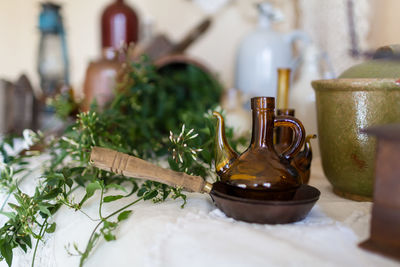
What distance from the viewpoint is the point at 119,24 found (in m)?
1.14

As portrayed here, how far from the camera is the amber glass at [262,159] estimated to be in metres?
0.39

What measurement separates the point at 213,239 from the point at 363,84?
0.25 m

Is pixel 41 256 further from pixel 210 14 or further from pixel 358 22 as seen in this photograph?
pixel 210 14

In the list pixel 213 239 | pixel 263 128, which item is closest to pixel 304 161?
pixel 263 128

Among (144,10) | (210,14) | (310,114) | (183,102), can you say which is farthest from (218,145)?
(144,10)

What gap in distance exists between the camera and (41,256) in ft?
1.48

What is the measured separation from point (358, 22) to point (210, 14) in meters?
0.61

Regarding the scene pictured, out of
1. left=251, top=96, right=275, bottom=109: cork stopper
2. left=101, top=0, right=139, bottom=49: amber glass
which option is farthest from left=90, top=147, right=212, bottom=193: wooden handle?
left=101, top=0, right=139, bottom=49: amber glass

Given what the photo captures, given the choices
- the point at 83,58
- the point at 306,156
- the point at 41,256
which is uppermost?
the point at 83,58

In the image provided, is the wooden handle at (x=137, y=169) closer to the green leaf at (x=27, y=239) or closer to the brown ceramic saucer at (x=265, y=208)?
the brown ceramic saucer at (x=265, y=208)

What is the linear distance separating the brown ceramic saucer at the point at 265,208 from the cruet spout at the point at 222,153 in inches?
2.0

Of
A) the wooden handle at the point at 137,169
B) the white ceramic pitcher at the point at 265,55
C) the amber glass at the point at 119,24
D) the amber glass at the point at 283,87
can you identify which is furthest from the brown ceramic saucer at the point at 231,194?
the amber glass at the point at 119,24

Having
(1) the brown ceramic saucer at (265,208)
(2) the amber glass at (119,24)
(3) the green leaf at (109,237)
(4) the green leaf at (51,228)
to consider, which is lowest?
(4) the green leaf at (51,228)

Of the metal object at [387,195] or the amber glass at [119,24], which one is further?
the amber glass at [119,24]
